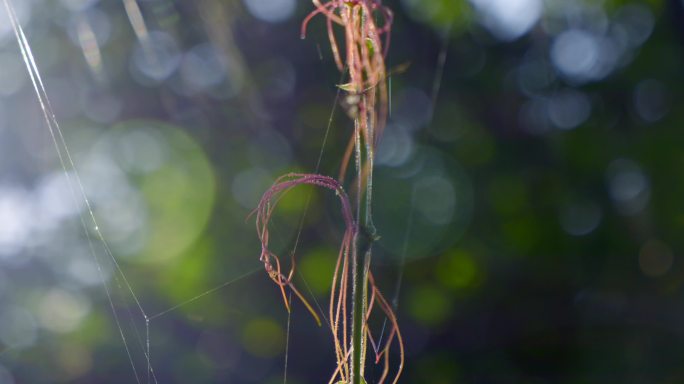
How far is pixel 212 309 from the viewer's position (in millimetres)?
5324

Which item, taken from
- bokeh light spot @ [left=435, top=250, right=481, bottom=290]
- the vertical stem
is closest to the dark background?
bokeh light spot @ [left=435, top=250, right=481, bottom=290]

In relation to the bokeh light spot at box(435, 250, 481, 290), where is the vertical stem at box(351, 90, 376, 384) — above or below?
above

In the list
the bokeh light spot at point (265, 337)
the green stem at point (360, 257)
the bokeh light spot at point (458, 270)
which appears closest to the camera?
the green stem at point (360, 257)

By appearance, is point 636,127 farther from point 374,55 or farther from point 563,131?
point 374,55

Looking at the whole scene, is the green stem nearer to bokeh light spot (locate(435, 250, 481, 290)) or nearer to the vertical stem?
the vertical stem

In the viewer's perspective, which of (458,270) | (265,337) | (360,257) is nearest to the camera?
(360,257)

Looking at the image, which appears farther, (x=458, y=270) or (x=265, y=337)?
(x=458, y=270)

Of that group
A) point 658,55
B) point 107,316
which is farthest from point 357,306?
point 658,55

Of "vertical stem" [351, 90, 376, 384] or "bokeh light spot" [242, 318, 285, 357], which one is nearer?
"vertical stem" [351, 90, 376, 384]

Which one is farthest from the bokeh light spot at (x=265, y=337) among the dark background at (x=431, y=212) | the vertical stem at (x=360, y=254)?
the vertical stem at (x=360, y=254)

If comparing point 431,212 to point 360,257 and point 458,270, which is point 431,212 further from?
point 360,257

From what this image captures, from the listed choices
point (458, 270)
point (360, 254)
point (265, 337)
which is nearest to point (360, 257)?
point (360, 254)

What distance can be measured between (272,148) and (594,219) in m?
2.52

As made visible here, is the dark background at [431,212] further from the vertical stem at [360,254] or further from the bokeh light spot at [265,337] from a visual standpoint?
the vertical stem at [360,254]
